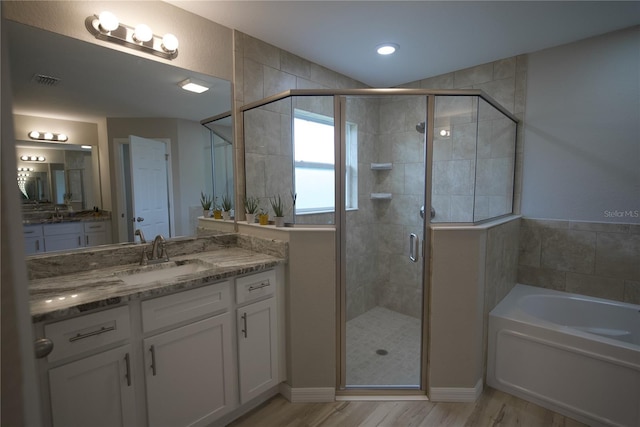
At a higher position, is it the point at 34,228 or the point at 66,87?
the point at 66,87

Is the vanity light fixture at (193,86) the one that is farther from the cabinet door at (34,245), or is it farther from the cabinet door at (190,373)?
the cabinet door at (190,373)

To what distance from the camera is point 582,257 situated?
2486 millimetres

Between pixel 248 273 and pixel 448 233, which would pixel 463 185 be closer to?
pixel 448 233

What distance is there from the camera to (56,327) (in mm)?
1171

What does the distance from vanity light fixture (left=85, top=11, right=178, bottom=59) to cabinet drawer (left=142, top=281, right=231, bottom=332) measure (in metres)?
1.46

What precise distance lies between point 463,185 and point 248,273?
1.73 m

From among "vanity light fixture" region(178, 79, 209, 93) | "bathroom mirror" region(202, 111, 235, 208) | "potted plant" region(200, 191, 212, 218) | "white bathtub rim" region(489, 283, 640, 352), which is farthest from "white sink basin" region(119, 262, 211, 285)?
"white bathtub rim" region(489, 283, 640, 352)

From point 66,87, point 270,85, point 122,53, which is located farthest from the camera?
point 270,85

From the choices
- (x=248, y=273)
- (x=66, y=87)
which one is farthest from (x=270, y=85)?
(x=248, y=273)

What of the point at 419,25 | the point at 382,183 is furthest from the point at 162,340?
the point at 419,25

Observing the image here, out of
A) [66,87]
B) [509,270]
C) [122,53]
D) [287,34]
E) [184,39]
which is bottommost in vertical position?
[509,270]

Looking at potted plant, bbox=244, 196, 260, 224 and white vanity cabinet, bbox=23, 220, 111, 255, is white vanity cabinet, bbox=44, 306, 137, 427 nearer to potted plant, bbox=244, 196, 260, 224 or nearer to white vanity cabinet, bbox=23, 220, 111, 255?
white vanity cabinet, bbox=23, 220, 111, 255

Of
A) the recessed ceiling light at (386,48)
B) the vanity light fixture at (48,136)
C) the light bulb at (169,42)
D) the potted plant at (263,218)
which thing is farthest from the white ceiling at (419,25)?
the potted plant at (263,218)

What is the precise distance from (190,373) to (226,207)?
46.8 inches
